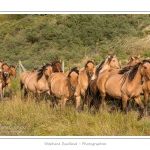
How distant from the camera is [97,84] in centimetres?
927

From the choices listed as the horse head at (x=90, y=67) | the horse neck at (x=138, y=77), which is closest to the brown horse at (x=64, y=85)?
the horse head at (x=90, y=67)

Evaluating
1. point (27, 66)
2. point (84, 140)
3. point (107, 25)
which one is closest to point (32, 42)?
point (27, 66)

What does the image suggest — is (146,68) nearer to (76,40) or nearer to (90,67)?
(90,67)

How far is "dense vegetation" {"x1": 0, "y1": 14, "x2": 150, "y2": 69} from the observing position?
22.2 m

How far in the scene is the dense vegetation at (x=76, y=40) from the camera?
2220cm

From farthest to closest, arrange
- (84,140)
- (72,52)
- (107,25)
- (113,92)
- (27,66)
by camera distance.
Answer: (107,25) < (72,52) < (27,66) < (113,92) < (84,140)

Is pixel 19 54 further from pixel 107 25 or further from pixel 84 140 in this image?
pixel 84 140

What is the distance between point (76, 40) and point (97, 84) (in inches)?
571

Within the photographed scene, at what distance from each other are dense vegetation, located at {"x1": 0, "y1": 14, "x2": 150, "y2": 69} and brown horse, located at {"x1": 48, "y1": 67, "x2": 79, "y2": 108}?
37.4 ft

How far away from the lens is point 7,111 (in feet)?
29.6

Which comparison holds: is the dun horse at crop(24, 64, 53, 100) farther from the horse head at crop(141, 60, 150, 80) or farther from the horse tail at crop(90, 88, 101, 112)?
the horse head at crop(141, 60, 150, 80)

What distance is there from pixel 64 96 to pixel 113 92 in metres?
1.60

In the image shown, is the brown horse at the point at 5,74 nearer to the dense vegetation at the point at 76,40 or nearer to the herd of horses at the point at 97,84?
the herd of horses at the point at 97,84

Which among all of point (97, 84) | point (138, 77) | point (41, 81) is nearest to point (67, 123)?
point (97, 84)
